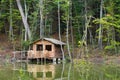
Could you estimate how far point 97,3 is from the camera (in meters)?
49.7

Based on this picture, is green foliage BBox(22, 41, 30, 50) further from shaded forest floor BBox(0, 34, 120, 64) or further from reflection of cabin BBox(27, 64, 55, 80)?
reflection of cabin BBox(27, 64, 55, 80)

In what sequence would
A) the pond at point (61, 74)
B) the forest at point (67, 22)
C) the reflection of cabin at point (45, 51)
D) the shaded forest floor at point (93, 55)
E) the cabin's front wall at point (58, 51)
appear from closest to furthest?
the pond at point (61, 74) → the shaded forest floor at point (93, 55) → the reflection of cabin at point (45, 51) → the cabin's front wall at point (58, 51) → the forest at point (67, 22)

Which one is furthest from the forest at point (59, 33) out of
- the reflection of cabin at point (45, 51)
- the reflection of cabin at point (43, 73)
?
the reflection of cabin at point (43, 73)

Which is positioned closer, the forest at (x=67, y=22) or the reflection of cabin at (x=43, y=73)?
the reflection of cabin at (x=43, y=73)

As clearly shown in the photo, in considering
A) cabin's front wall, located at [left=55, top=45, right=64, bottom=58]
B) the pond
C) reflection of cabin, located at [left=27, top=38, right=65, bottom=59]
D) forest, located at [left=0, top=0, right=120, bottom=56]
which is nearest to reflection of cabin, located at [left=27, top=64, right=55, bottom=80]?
the pond

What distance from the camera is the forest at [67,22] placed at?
42.9 m

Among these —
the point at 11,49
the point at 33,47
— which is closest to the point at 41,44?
the point at 33,47

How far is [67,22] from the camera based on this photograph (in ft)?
137

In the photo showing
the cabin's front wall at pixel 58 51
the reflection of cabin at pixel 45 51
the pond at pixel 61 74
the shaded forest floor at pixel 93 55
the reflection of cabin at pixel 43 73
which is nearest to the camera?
the pond at pixel 61 74

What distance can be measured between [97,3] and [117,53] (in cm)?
1032

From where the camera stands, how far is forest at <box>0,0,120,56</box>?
42938 millimetres

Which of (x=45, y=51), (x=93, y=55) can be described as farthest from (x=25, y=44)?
(x=93, y=55)

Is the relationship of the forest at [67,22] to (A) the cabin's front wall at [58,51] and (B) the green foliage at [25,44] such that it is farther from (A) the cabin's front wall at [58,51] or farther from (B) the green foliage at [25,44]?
(A) the cabin's front wall at [58,51]

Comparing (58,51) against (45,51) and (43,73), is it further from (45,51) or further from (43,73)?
(43,73)
